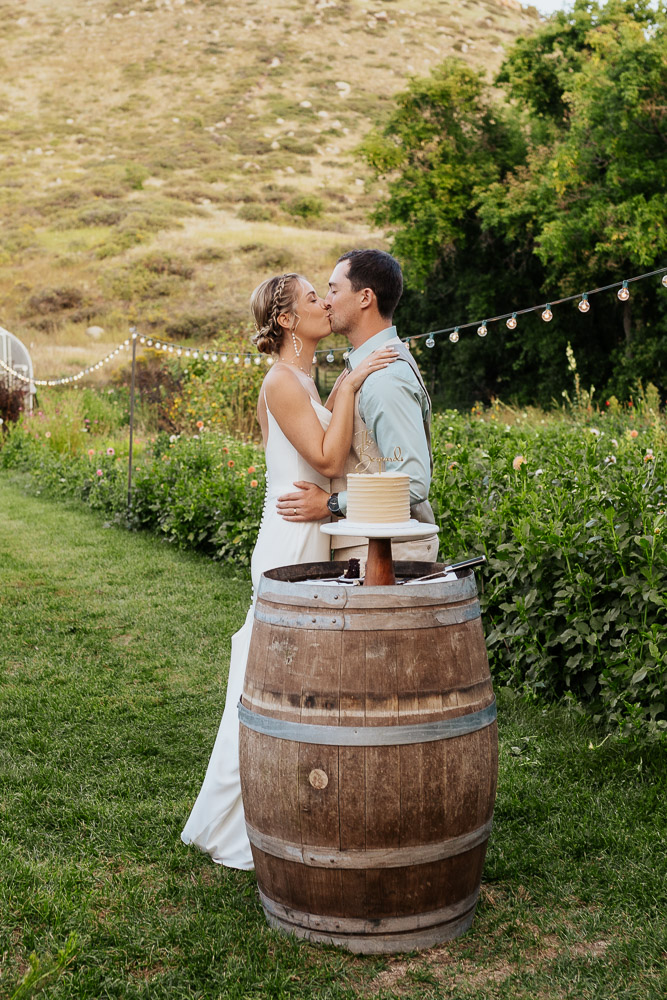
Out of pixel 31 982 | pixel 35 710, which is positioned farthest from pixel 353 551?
pixel 35 710

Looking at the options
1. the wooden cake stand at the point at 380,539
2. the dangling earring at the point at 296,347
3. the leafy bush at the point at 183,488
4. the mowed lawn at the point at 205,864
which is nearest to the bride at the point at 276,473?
the dangling earring at the point at 296,347

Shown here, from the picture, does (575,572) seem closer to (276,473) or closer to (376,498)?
(276,473)

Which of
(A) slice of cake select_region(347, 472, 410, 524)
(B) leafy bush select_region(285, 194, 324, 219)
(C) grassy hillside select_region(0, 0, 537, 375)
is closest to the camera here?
(A) slice of cake select_region(347, 472, 410, 524)

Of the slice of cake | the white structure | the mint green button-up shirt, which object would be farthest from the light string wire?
the white structure

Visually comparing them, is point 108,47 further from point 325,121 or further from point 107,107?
point 325,121

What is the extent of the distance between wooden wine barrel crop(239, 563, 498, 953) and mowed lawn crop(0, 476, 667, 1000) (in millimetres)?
208

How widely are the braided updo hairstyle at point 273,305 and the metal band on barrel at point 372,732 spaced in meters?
1.33

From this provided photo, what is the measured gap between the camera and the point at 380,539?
260 centimetres

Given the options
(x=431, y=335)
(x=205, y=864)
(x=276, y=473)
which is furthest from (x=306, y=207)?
(x=205, y=864)

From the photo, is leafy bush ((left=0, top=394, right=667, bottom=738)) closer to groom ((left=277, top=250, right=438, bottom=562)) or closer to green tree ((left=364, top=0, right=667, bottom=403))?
groom ((left=277, top=250, right=438, bottom=562))

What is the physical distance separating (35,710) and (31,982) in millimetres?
2387

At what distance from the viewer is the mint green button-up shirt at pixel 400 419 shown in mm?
2807

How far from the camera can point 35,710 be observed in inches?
187

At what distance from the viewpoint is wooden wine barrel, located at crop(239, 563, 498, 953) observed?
243cm
